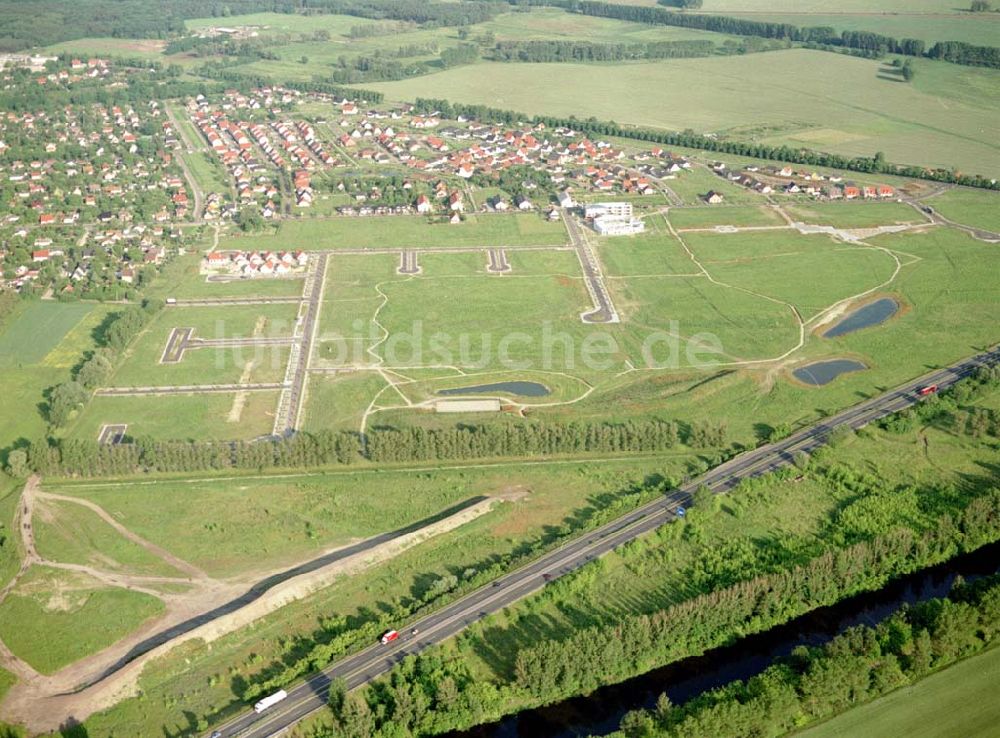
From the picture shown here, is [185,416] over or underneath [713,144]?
underneath

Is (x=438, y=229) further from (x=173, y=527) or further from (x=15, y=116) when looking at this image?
(x=15, y=116)

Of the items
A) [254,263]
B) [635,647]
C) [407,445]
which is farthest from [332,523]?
[254,263]

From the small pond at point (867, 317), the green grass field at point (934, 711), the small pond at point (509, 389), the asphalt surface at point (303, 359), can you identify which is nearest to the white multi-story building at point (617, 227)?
the small pond at point (867, 317)

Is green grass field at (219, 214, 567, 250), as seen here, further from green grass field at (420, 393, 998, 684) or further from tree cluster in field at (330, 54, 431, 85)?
tree cluster in field at (330, 54, 431, 85)

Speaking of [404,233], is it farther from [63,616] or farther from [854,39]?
[854,39]

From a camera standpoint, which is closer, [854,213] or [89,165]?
[854,213]

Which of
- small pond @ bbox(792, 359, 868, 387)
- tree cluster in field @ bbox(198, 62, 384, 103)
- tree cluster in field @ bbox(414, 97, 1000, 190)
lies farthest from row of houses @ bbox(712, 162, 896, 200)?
tree cluster in field @ bbox(198, 62, 384, 103)
